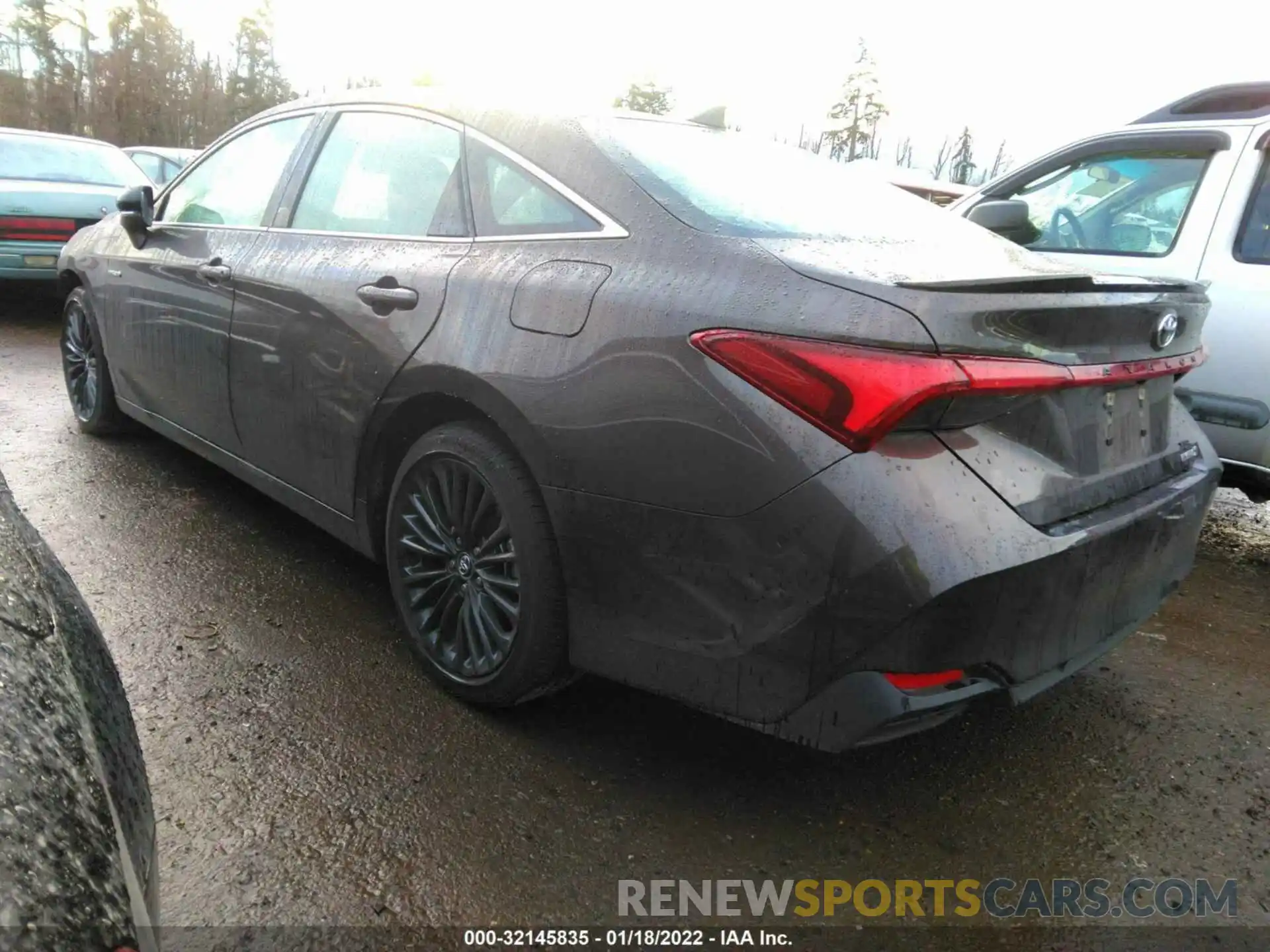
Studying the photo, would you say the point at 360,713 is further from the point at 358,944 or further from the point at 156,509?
the point at 156,509

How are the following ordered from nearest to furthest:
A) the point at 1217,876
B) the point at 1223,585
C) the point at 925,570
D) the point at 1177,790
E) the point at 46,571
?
1. the point at 46,571
2. the point at 925,570
3. the point at 1217,876
4. the point at 1177,790
5. the point at 1223,585

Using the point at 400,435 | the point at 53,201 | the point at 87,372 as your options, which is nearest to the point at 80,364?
the point at 87,372

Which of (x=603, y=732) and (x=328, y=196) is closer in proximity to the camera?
(x=603, y=732)

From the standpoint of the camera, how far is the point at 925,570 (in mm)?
1716

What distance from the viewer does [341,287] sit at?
276cm

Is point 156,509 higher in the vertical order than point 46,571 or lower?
lower

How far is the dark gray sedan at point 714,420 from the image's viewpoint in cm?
176

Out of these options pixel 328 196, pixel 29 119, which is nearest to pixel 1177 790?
pixel 328 196

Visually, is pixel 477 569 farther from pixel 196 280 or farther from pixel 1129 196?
pixel 1129 196

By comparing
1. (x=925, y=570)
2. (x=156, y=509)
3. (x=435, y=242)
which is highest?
(x=435, y=242)

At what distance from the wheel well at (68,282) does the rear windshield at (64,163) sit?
150 inches

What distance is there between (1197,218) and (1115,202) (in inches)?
19.0

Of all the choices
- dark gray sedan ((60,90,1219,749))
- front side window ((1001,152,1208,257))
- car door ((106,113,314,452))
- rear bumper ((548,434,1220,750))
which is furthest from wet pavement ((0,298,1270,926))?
front side window ((1001,152,1208,257))

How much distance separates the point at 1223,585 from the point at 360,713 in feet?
10.9
